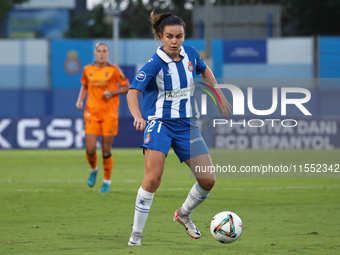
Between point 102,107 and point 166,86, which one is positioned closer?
point 166,86

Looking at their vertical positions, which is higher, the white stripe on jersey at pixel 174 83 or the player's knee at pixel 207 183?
the white stripe on jersey at pixel 174 83

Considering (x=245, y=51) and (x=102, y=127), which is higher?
(x=245, y=51)

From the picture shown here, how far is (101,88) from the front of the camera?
10.8 metres

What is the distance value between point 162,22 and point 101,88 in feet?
16.1

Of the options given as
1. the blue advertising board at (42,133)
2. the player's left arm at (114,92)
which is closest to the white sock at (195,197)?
the player's left arm at (114,92)

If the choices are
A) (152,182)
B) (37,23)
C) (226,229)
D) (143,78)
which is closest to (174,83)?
(143,78)

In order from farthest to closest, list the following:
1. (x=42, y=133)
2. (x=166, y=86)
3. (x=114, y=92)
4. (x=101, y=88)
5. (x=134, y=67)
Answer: (x=134, y=67), (x=42, y=133), (x=101, y=88), (x=114, y=92), (x=166, y=86)

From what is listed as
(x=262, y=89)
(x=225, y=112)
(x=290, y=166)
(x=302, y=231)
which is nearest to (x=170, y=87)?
(x=225, y=112)

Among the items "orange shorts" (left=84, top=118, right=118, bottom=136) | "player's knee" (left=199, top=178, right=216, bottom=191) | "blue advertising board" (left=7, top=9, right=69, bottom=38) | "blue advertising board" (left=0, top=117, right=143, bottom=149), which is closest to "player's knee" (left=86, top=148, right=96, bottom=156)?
"orange shorts" (left=84, top=118, right=118, bottom=136)

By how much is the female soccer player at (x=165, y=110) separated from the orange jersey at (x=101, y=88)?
454 cm

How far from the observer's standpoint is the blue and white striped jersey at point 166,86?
5953mm

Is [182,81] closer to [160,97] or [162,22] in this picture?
[160,97]

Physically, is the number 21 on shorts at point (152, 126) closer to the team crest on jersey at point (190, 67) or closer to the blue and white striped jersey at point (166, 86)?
the blue and white striped jersey at point (166, 86)

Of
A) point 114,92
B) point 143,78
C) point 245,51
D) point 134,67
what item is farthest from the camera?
point 245,51
